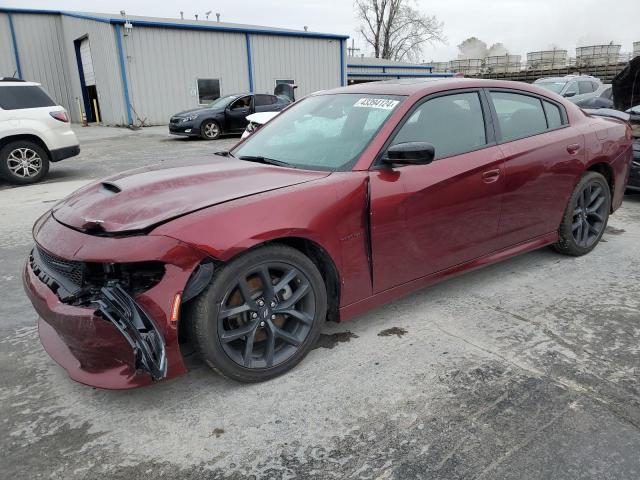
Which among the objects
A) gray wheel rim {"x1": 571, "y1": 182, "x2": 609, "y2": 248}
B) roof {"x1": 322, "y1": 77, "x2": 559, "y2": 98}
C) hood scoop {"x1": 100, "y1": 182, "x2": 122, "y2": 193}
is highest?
roof {"x1": 322, "y1": 77, "x2": 559, "y2": 98}

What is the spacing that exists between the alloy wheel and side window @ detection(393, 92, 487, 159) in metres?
1.11

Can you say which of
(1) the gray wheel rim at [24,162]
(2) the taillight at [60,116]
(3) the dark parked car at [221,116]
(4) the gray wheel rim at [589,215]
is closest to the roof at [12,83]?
(2) the taillight at [60,116]

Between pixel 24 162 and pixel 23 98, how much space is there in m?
1.11

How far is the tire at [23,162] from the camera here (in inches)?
336

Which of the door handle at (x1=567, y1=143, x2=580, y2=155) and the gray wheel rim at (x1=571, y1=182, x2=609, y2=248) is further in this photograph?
the gray wheel rim at (x1=571, y1=182, x2=609, y2=248)

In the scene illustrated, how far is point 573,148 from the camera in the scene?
4.01 m

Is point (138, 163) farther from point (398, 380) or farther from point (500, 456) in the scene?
point (500, 456)

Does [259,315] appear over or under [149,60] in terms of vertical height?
under

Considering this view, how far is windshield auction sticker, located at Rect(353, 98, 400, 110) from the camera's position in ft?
10.3

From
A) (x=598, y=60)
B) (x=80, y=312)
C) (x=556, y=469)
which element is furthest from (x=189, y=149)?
(x=598, y=60)

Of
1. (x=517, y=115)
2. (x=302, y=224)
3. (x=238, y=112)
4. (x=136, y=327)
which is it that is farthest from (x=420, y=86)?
(x=238, y=112)

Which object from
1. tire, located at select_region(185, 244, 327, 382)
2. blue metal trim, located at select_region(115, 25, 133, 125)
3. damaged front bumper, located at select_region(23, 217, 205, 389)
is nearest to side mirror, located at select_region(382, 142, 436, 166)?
tire, located at select_region(185, 244, 327, 382)

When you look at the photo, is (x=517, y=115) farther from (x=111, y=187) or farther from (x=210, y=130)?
(x=210, y=130)

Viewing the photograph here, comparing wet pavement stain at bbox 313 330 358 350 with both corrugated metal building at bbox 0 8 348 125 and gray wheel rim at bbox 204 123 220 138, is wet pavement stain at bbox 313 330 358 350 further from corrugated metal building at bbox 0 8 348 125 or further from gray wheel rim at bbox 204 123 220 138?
corrugated metal building at bbox 0 8 348 125
